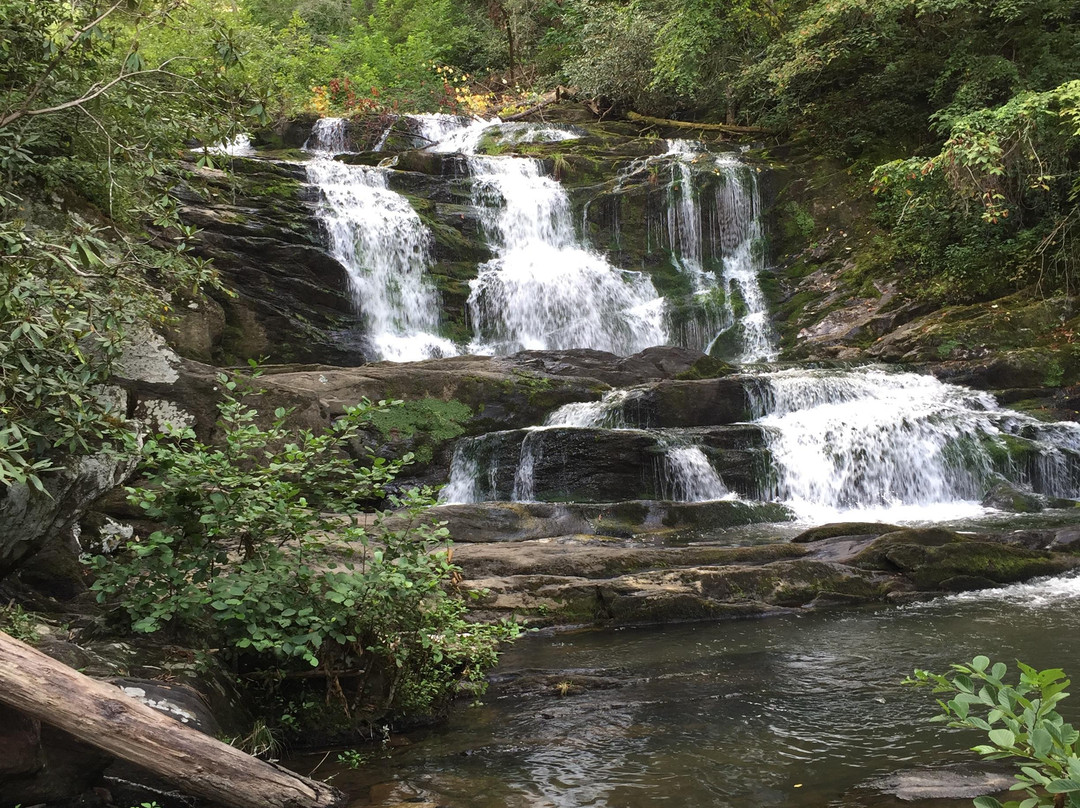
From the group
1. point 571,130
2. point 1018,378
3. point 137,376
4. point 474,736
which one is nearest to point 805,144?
point 571,130

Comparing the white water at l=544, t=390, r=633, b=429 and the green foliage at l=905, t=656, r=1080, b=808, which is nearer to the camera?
the green foliage at l=905, t=656, r=1080, b=808

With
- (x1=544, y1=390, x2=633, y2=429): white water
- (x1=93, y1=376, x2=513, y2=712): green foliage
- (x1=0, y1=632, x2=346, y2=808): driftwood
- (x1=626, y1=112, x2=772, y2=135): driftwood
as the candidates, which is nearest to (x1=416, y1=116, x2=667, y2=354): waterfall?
(x1=544, y1=390, x2=633, y2=429): white water

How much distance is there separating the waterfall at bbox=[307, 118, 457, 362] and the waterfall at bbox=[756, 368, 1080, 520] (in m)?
7.50

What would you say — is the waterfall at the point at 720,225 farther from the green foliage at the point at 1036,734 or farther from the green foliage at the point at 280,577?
the green foliage at the point at 1036,734

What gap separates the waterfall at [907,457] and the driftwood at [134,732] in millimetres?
9070

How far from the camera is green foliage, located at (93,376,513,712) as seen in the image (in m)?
4.07

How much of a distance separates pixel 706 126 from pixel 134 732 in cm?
2292

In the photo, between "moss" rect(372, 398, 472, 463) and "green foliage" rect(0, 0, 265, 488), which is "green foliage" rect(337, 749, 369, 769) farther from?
"moss" rect(372, 398, 472, 463)

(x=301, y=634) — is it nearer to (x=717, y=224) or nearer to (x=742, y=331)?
(x=742, y=331)

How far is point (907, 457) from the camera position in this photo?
11938mm

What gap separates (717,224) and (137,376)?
52.2 ft

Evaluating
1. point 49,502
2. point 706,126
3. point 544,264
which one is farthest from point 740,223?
point 49,502

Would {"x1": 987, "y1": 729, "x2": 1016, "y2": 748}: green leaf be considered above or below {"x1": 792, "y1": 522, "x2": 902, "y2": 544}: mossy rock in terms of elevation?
above

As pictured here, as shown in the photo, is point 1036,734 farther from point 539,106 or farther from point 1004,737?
point 539,106
